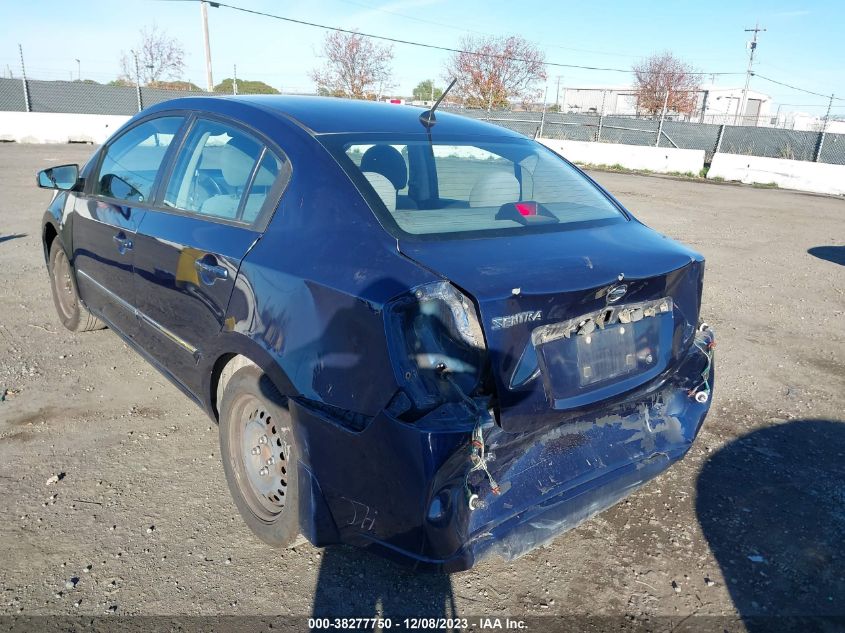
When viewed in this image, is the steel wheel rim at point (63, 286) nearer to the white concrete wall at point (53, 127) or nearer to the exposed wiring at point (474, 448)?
the exposed wiring at point (474, 448)

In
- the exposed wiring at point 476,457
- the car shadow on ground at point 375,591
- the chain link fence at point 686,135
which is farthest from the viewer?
the chain link fence at point 686,135

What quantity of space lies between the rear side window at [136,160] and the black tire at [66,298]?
3.07ft

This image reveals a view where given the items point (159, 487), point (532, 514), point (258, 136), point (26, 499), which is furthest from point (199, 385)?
point (532, 514)

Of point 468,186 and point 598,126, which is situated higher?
point 468,186

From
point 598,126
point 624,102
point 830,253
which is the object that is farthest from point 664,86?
point 830,253

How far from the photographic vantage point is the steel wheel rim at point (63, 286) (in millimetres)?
4594

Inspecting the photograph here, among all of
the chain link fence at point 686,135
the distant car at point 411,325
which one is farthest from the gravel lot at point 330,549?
the chain link fence at point 686,135

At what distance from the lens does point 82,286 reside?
4188mm

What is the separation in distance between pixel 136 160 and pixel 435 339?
2.58 metres

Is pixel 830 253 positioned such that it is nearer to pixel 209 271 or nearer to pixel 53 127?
pixel 209 271

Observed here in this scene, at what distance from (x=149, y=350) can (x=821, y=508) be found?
3.45m

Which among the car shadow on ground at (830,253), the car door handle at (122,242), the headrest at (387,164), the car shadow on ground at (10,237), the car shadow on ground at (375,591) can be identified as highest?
the headrest at (387,164)

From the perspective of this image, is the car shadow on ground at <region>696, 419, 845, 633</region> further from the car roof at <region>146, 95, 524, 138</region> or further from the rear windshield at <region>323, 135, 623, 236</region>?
the car roof at <region>146, 95, 524, 138</region>

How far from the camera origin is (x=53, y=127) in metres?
21.8
